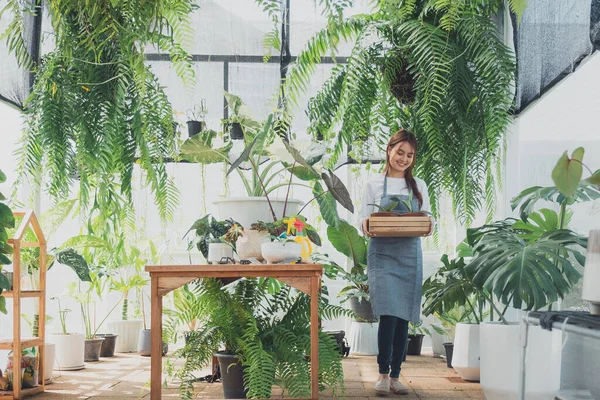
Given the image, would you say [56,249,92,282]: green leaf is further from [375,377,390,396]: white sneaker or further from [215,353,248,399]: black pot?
[375,377,390,396]: white sneaker

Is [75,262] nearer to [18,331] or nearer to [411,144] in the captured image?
[18,331]

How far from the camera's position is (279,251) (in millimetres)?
2314

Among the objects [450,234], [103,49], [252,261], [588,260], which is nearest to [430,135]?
[252,261]

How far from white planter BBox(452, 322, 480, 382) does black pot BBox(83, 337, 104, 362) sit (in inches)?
81.3

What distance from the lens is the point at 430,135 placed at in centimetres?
278

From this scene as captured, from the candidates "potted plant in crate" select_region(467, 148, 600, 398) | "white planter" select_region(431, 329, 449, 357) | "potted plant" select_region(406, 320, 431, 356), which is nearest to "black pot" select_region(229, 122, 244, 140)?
"potted plant in crate" select_region(467, 148, 600, 398)

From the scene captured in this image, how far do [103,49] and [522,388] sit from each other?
164 cm

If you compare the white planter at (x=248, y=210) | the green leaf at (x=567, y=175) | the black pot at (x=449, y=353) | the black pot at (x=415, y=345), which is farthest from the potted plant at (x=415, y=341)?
the green leaf at (x=567, y=175)

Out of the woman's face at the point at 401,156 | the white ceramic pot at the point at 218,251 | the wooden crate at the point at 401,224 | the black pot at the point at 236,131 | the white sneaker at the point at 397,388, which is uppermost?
the black pot at the point at 236,131

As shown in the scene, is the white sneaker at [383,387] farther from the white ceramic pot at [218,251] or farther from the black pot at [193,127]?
the black pot at [193,127]

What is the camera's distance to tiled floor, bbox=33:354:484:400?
297 cm

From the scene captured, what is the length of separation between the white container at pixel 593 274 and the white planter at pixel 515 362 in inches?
45.2

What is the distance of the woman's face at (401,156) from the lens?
9.55ft

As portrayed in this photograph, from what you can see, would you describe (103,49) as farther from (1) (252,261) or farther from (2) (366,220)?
(2) (366,220)
